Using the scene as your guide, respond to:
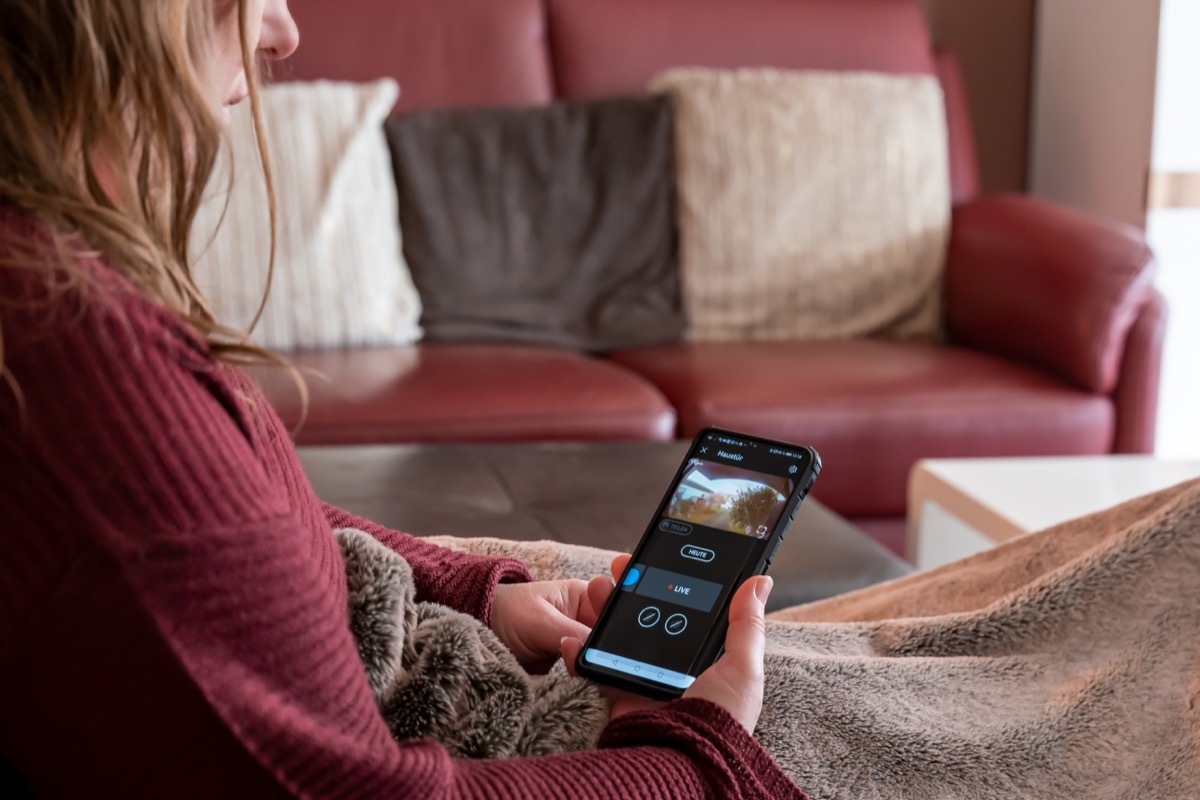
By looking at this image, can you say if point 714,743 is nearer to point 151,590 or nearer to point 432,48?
point 151,590

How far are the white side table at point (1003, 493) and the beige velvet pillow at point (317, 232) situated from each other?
97cm

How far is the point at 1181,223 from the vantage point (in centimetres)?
245

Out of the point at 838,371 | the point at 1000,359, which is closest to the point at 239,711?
the point at 838,371

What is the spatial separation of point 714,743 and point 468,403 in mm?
1258

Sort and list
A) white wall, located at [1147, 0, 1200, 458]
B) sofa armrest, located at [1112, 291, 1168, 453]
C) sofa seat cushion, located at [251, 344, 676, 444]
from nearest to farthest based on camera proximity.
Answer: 1. sofa seat cushion, located at [251, 344, 676, 444]
2. sofa armrest, located at [1112, 291, 1168, 453]
3. white wall, located at [1147, 0, 1200, 458]

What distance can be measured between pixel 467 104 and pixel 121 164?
6.36 feet

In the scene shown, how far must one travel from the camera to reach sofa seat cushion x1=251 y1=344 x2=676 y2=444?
1794mm

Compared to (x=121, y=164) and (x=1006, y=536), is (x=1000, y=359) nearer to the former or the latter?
(x=1006, y=536)

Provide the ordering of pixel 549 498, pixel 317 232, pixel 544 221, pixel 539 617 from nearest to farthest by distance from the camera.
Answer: pixel 539 617 → pixel 549 498 → pixel 317 232 → pixel 544 221

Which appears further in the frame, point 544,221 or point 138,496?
point 544,221

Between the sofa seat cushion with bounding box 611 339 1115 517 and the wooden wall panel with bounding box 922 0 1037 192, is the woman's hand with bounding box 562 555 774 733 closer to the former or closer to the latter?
the sofa seat cushion with bounding box 611 339 1115 517

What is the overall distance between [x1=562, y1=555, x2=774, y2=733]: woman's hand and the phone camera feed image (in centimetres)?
6

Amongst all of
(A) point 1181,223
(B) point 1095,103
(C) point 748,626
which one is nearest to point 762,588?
(C) point 748,626

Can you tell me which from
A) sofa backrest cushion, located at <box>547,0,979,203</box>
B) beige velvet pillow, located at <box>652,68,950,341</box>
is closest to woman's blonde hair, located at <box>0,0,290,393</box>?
beige velvet pillow, located at <box>652,68,950,341</box>
